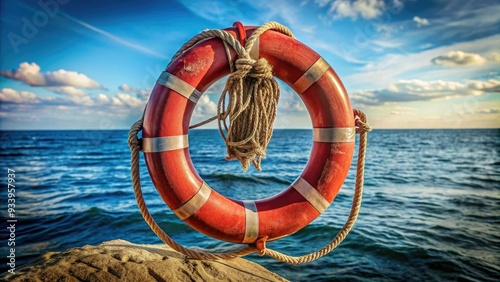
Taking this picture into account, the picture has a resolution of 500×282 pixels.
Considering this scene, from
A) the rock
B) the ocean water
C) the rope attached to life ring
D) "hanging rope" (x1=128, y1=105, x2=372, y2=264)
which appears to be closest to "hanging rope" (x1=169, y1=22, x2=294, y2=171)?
the rope attached to life ring

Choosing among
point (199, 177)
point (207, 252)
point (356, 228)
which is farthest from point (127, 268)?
point (356, 228)

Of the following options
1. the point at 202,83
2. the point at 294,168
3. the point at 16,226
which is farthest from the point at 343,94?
the point at 294,168

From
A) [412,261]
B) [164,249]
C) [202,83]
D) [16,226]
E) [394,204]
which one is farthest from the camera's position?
[394,204]

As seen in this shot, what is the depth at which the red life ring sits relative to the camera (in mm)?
1897

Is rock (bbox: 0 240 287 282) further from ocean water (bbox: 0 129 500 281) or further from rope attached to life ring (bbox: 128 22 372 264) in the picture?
→ ocean water (bbox: 0 129 500 281)

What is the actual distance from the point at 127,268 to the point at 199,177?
0.79m

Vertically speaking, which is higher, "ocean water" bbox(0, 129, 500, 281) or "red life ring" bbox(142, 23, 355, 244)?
"red life ring" bbox(142, 23, 355, 244)

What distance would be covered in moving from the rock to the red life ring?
42 cm

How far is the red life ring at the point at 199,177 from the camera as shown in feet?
6.23

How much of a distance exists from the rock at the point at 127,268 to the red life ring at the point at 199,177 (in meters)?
0.42

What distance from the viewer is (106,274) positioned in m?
1.99

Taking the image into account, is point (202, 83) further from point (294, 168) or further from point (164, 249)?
point (294, 168)

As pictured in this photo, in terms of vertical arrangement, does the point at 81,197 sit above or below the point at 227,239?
below

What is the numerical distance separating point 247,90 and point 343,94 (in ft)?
2.13
